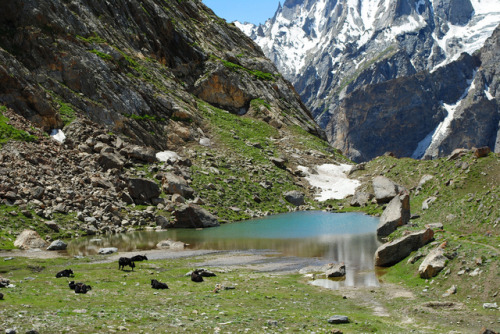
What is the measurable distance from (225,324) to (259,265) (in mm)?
19630

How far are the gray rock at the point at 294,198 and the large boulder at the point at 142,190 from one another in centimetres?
2845

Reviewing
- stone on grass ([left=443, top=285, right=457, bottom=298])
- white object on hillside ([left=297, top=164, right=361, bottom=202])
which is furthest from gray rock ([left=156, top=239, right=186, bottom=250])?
white object on hillside ([left=297, top=164, right=361, bottom=202])

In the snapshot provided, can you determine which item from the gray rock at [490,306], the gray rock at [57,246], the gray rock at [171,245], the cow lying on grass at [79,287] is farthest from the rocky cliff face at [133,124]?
the gray rock at [490,306]

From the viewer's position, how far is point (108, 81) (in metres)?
96.2

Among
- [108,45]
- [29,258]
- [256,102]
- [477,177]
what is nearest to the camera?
[29,258]

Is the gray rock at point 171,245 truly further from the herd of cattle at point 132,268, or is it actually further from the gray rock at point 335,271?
the gray rock at point 335,271

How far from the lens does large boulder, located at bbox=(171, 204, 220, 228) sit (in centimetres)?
6506

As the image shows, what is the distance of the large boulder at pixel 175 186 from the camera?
7350 centimetres

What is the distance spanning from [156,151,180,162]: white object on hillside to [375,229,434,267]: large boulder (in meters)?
57.3

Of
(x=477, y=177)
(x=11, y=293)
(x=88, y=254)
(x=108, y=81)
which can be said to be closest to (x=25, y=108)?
(x=108, y=81)

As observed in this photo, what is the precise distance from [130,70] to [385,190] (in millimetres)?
64007

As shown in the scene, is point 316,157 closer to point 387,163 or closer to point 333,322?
point 387,163

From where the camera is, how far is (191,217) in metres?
65.3

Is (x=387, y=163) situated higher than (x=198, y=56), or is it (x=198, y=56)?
(x=198, y=56)
